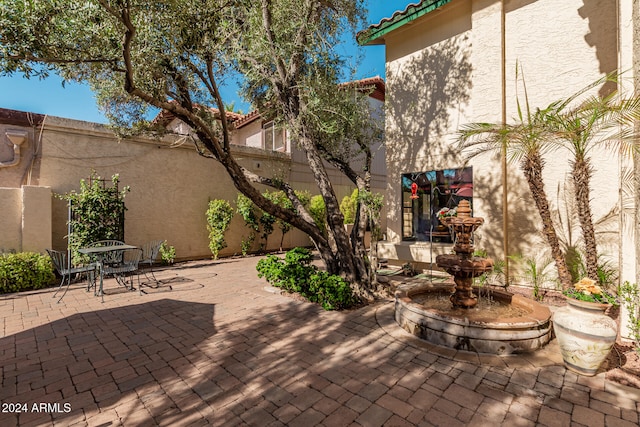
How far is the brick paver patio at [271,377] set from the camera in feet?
8.98

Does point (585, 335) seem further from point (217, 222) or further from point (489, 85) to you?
point (217, 222)

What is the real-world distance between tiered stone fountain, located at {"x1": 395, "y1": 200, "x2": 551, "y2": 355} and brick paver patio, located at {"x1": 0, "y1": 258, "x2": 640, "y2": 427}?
17 cm

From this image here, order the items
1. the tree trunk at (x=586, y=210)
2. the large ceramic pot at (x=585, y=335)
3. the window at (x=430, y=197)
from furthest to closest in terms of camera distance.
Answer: the window at (x=430, y=197), the tree trunk at (x=586, y=210), the large ceramic pot at (x=585, y=335)

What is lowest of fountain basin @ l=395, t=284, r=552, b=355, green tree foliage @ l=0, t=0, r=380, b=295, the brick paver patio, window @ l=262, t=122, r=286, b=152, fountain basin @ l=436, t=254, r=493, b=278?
the brick paver patio

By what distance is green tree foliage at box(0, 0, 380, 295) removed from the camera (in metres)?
3.93

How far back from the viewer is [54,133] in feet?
27.5

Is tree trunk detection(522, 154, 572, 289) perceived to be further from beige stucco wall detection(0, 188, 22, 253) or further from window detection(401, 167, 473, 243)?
beige stucco wall detection(0, 188, 22, 253)

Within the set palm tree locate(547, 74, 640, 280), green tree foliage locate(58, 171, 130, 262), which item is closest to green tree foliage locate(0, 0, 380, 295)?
green tree foliage locate(58, 171, 130, 262)

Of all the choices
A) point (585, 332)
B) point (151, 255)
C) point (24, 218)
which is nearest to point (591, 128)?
point (585, 332)

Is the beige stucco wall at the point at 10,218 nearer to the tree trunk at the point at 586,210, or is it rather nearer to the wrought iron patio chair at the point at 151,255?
the wrought iron patio chair at the point at 151,255

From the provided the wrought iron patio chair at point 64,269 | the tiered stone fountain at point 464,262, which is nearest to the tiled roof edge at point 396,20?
the tiered stone fountain at point 464,262

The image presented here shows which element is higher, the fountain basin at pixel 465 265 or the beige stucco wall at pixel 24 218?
the beige stucco wall at pixel 24 218

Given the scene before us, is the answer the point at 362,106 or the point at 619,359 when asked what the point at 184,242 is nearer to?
the point at 362,106

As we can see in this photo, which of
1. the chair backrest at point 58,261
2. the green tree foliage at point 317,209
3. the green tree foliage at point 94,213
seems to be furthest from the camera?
the green tree foliage at point 317,209
